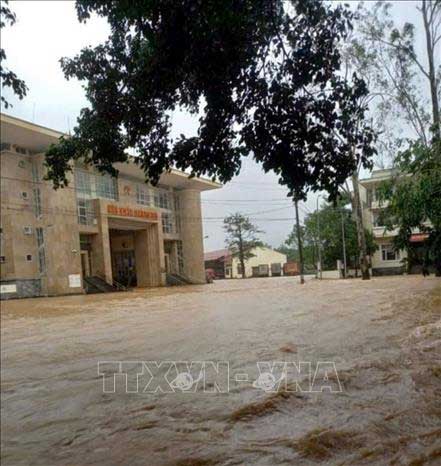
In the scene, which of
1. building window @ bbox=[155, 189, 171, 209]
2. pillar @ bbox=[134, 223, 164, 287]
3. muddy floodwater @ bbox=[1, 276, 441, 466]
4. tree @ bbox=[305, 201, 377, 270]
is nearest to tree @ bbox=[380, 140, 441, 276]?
muddy floodwater @ bbox=[1, 276, 441, 466]

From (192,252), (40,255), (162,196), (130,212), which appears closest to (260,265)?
(192,252)

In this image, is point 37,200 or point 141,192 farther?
point 141,192

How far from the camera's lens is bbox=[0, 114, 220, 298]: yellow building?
3045mm

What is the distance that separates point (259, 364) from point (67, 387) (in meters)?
1.26

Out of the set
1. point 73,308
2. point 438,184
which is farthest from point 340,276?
point 438,184

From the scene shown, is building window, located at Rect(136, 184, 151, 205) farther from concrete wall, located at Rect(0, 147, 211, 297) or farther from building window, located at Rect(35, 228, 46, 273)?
building window, located at Rect(35, 228, 46, 273)

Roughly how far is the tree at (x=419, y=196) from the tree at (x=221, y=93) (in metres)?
1.44

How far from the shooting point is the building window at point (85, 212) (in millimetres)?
10039

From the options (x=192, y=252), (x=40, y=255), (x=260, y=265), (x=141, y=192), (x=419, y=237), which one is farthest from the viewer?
(x=260, y=265)

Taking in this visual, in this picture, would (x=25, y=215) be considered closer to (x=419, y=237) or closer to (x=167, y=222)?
(x=419, y=237)

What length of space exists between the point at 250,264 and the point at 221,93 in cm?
2294

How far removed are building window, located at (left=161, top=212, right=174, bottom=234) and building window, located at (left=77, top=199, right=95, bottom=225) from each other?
3093mm

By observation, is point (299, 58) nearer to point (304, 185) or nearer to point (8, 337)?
point (304, 185)

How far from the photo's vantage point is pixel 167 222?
53.1ft
